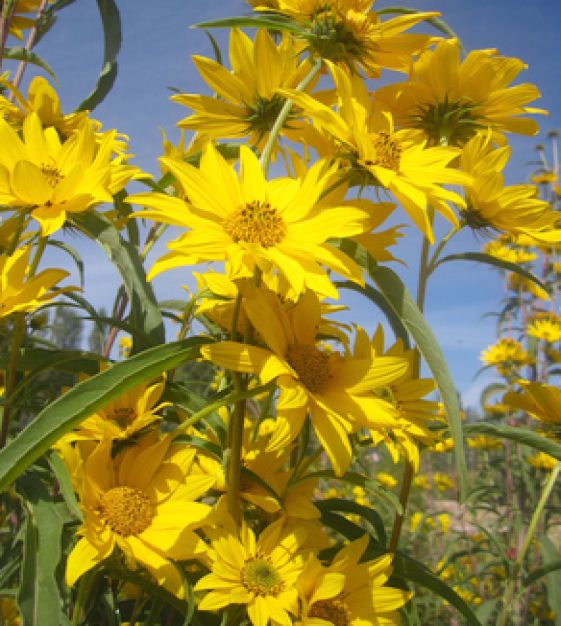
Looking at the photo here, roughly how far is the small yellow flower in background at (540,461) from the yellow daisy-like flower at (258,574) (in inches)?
101

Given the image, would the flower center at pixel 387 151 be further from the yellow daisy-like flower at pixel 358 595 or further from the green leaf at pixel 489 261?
the yellow daisy-like flower at pixel 358 595

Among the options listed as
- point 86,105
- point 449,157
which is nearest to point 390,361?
point 449,157

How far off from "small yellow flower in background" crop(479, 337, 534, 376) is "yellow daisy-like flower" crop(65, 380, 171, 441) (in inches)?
145

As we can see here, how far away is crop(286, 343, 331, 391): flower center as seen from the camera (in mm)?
664

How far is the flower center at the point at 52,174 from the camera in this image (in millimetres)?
868

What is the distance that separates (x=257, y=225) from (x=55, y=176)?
39cm

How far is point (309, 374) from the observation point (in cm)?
67

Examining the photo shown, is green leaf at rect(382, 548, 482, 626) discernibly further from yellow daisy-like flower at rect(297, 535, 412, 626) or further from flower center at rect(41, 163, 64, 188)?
flower center at rect(41, 163, 64, 188)

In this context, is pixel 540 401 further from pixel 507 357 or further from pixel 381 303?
pixel 507 357

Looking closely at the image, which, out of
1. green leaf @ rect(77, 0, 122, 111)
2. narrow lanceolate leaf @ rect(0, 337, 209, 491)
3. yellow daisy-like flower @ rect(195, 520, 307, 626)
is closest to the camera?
narrow lanceolate leaf @ rect(0, 337, 209, 491)

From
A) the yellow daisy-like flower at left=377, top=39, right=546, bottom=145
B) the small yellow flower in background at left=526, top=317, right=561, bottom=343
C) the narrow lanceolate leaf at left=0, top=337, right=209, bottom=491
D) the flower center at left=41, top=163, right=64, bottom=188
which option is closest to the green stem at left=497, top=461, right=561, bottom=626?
the yellow daisy-like flower at left=377, top=39, right=546, bottom=145

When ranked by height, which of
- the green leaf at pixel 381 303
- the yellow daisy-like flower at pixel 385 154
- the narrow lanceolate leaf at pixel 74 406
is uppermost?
the yellow daisy-like flower at pixel 385 154

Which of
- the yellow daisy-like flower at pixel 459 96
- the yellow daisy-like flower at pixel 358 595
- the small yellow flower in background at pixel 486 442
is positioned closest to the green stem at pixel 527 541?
the yellow daisy-like flower at pixel 358 595

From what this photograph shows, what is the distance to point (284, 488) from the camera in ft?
2.51
